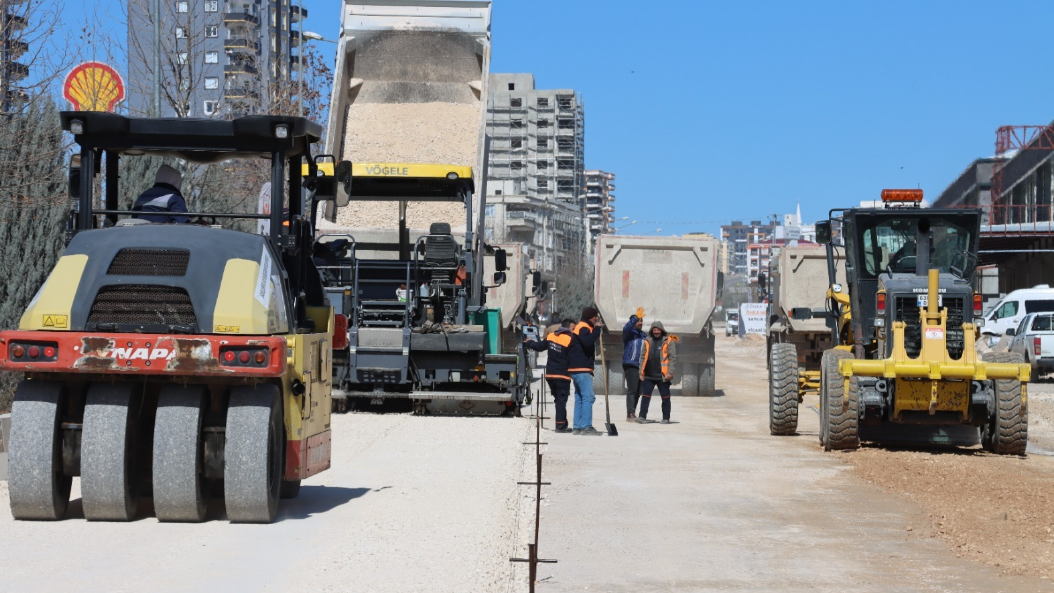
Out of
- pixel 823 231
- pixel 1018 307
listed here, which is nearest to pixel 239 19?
pixel 1018 307

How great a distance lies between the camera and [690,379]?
2686 centimetres

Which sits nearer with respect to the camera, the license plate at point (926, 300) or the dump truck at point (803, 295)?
the license plate at point (926, 300)

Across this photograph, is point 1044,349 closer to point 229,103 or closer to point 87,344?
point 229,103

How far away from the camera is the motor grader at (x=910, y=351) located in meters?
15.0

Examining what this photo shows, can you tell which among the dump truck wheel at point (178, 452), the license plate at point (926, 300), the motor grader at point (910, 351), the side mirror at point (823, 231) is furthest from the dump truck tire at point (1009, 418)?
the dump truck wheel at point (178, 452)

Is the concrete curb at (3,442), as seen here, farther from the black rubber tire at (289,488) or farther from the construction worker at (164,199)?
the construction worker at (164,199)

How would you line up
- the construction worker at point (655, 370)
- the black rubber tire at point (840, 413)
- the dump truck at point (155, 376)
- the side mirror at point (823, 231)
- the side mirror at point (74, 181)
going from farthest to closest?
the construction worker at point (655, 370)
the side mirror at point (823, 231)
the black rubber tire at point (840, 413)
the side mirror at point (74, 181)
the dump truck at point (155, 376)

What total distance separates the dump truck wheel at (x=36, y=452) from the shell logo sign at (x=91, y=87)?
905 centimetres

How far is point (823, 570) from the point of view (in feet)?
26.3

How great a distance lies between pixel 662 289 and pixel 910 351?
10.6 meters

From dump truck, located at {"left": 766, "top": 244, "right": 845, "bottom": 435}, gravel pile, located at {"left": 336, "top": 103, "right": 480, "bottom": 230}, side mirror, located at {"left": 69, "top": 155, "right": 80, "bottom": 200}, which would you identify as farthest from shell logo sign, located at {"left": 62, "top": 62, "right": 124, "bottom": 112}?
dump truck, located at {"left": 766, "top": 244, "right": 845, "bottom": 435}

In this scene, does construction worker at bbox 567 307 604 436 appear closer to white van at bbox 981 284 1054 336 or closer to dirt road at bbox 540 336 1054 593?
dirt road at bbox 540 336 1054 593

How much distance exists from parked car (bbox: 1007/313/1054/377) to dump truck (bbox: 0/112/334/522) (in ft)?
80.1

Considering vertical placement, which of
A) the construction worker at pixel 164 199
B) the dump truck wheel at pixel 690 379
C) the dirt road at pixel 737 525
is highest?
the construction worker at pixel 164 199
